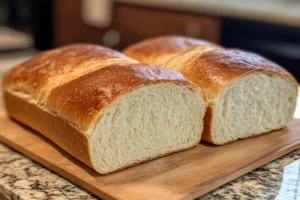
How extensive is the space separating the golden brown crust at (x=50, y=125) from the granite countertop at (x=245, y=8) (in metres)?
1.69

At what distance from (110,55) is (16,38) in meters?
1.94

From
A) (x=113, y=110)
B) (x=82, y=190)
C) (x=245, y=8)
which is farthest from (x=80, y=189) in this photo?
(x=245, y=8)

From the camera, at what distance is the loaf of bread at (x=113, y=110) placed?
1.05 m

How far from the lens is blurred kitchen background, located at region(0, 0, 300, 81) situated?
2621mm

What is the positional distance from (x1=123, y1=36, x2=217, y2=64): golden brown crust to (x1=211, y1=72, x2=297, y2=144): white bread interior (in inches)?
12.9

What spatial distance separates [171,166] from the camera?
1.09 meters

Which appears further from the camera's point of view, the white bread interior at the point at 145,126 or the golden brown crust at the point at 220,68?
the golden brown crust at the point at 220,68

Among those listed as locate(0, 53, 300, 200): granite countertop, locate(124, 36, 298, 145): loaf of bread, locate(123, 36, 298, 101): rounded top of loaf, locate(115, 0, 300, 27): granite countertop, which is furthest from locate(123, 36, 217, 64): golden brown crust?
locate(115, 0, 300, 27): granite countertop

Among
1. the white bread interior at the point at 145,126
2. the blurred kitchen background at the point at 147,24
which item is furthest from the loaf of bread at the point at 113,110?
the blurred kitchen background at the point at 147,24

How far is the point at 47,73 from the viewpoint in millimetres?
1282

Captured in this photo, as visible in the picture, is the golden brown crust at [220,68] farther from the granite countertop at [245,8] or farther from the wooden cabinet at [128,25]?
→ the wooden cabinet at [128,25]

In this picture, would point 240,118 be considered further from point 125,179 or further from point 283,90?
point 125,179

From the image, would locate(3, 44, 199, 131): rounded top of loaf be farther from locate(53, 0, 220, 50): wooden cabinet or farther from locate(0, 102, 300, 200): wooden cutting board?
locate(53, 0, 220, 50): wooden cabinet

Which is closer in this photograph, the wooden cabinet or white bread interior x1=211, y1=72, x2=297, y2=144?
white bread interior x1=211, y1=72, x2=297, y2=144
